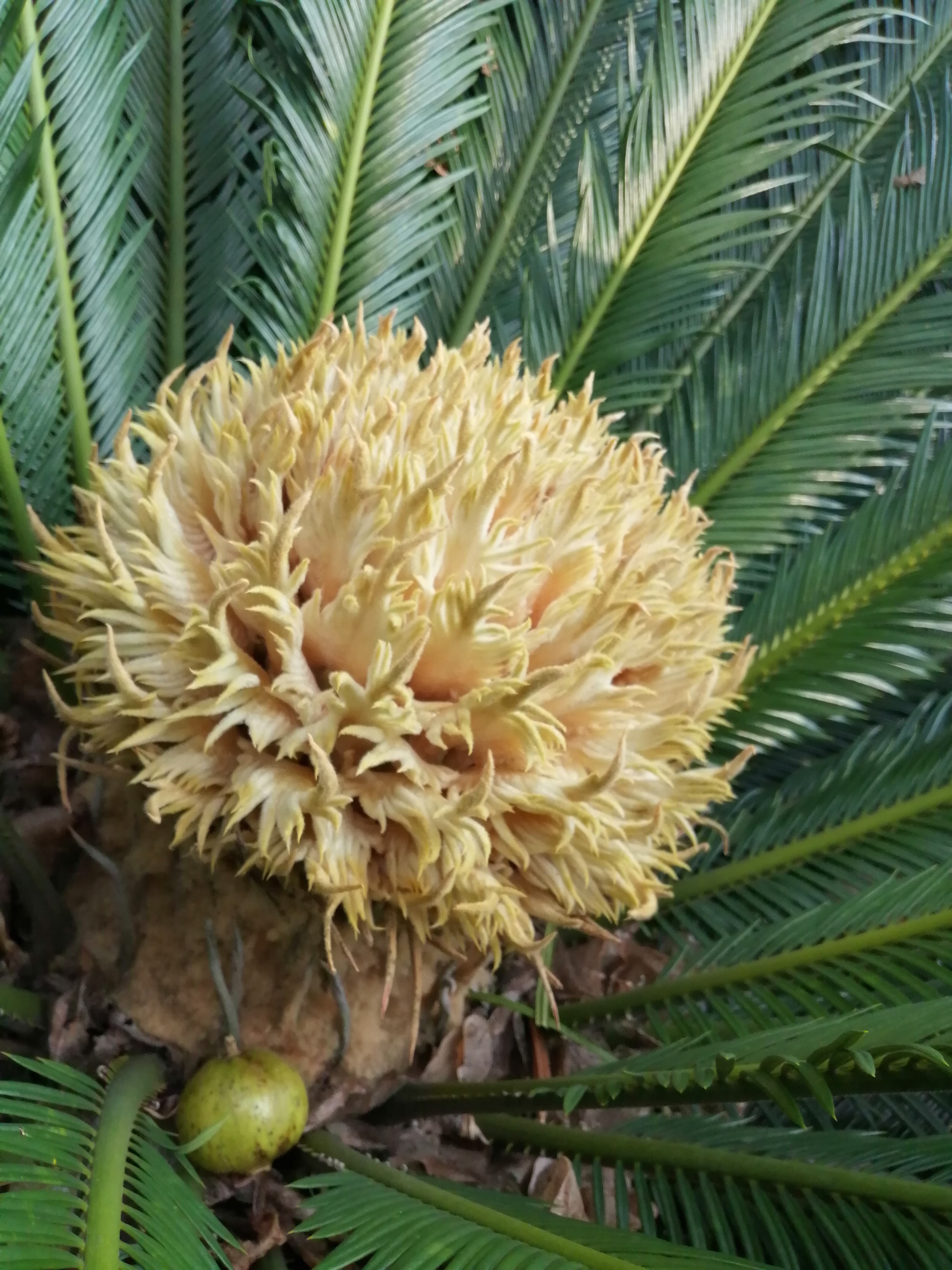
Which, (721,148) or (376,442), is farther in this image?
(721,148)

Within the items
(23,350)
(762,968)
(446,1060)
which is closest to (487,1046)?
(446,1060)

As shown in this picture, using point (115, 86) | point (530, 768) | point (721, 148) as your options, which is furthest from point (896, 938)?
point (115, 86)

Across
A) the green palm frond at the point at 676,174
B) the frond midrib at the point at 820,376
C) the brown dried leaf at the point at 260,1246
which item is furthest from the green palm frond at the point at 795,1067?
the green palm frond at the point at 676,174

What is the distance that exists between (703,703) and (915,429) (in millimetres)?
597

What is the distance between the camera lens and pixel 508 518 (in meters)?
0.75

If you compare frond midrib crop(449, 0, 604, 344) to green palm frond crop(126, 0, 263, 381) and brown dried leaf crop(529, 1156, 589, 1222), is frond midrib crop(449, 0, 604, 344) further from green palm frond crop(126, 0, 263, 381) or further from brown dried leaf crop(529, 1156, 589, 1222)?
brown dried leaf crop(529, 1156, 589, 1222)

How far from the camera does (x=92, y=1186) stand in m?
0.59

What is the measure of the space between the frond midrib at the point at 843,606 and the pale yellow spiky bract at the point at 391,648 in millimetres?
373

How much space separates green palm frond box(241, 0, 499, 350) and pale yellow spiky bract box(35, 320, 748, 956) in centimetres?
32

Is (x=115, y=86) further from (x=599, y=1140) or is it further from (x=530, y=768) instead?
(x=599, y=1140)

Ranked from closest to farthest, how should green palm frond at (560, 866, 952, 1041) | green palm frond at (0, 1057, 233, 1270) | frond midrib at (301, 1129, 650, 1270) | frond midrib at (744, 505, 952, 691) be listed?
green palm frond at (0, 1057, 233, 1270), frond midrib at (301, 1129, 650, 1270), green palm frond at (560, 866, 952, 1041), frond midrib at (744, 505, 952, 691)

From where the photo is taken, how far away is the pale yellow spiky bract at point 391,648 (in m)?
0.69

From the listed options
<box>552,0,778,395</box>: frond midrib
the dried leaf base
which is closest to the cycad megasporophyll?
<box>552,0,778,395</box>: frond midrib

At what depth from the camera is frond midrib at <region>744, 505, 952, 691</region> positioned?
112cm
